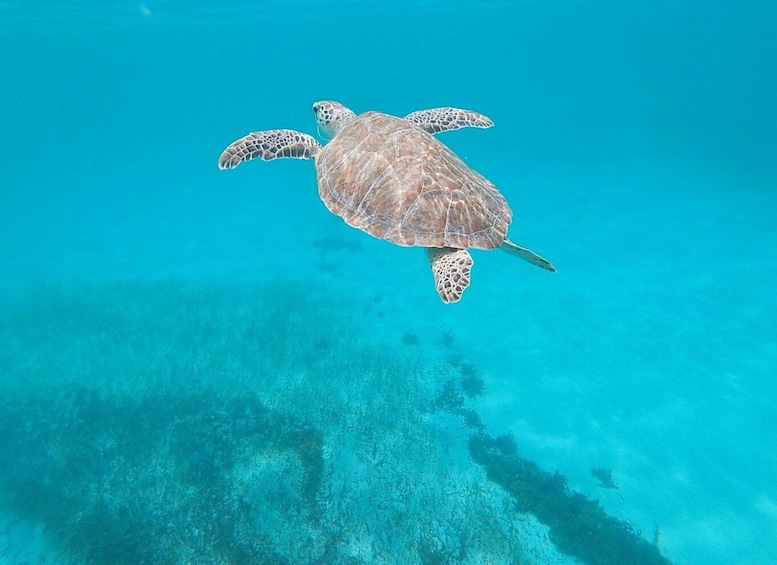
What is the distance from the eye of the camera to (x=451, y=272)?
18.5 feet

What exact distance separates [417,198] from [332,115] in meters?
4.28

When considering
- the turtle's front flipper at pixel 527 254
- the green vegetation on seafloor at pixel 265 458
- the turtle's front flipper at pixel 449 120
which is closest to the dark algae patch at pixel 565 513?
the green vegetation on seafloor at pixel 265 458

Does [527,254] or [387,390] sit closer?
[527,254]

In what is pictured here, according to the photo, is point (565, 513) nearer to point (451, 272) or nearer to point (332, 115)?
point (451, 272)

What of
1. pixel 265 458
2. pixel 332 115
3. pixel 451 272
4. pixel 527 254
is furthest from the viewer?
pixel 265 458

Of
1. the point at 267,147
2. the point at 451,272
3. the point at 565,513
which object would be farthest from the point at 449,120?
the point at 565,513

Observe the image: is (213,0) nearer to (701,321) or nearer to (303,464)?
(303,464)

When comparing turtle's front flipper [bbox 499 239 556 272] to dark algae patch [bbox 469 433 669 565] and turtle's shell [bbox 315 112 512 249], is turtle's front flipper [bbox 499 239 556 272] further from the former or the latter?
dark algae patch [bbox 469 433 669 565]

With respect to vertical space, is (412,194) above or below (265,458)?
above

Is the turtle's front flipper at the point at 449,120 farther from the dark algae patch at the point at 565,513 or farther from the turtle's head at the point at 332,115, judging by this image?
the dark algae patch at the point at 565,513

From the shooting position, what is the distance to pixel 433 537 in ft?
28.1

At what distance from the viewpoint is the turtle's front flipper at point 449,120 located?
8531 millimetres

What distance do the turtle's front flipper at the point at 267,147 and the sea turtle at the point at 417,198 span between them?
0.23 m

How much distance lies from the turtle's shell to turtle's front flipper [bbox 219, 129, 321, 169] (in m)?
1.55
